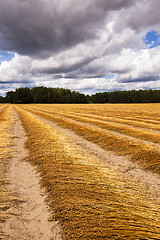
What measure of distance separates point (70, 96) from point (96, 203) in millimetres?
140101

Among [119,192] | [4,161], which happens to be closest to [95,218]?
[119,192]

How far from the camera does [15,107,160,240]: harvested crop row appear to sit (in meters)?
2.74

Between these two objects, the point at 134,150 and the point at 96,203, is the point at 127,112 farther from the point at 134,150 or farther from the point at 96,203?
the point at 96,203

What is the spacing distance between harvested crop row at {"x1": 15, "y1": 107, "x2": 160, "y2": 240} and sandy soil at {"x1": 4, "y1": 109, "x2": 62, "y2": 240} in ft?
0.67

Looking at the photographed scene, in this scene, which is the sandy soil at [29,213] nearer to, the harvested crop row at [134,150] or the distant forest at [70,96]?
the harvested crop row at [134,150]

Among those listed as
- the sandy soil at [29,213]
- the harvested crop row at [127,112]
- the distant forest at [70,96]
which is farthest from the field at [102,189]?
the distant forest at [70,96]

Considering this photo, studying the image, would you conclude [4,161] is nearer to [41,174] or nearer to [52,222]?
[41,174]

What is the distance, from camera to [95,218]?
9.82 ft

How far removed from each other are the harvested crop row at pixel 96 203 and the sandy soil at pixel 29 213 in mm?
203

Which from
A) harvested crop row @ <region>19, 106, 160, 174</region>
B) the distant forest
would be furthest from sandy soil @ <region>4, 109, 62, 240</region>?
the distant forest

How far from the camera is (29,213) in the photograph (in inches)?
129

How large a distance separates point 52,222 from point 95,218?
0.85 metres

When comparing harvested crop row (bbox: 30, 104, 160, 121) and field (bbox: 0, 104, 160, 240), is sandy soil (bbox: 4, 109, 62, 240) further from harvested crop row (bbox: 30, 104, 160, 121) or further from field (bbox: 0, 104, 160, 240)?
harvested crop row (bbox: 30, 104, 160, 121)

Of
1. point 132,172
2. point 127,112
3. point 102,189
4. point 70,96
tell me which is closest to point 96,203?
point 102,189
